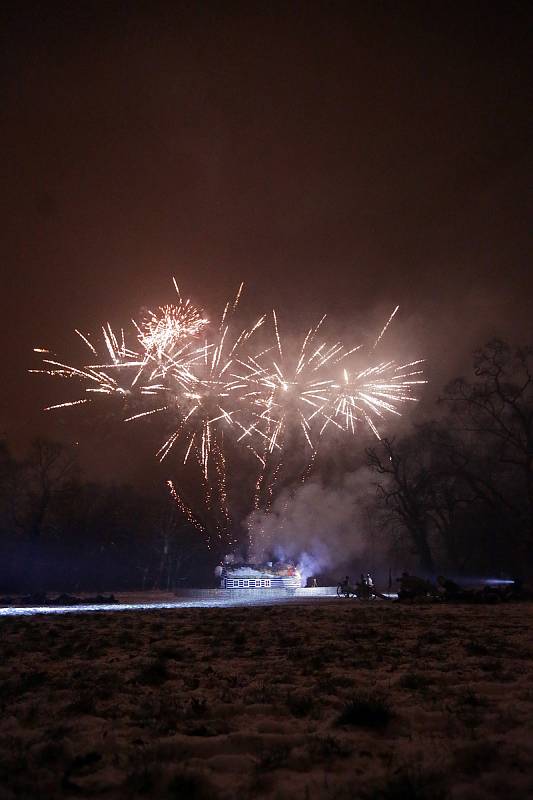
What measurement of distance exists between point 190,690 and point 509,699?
321 centimetres

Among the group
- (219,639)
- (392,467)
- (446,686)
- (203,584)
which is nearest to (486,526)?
(392,467)

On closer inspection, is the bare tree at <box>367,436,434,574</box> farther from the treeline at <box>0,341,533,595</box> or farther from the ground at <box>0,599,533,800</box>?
the ground at <box>0,599,533,800</box>

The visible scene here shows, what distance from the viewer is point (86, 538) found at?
59.9m

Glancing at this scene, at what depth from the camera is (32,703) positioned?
526 centimetres

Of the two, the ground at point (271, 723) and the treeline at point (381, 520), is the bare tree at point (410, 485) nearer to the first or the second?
the treeline at point (381, 520)

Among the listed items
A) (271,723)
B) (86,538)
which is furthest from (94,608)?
(86,538)

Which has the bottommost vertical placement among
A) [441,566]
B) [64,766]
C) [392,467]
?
[64,766]

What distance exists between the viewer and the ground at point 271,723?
3314mm

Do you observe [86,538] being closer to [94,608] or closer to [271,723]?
[94,608]

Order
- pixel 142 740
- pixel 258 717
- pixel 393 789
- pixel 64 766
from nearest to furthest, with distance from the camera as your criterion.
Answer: pixel 393 789
pixel 64 766
pixel 142 740
pixel 258 717

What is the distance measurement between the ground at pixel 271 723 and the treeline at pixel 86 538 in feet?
157

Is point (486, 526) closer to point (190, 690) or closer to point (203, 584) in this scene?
point (203, 584)

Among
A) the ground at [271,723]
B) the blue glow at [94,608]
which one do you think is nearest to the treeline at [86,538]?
the blue glow at [94,608]

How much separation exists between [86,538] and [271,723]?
6048cm
